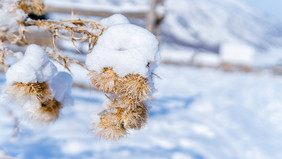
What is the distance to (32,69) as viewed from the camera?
1.00 meters

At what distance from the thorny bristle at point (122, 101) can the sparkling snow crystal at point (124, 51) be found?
0.02 meters

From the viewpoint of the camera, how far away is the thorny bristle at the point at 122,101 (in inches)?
35.1

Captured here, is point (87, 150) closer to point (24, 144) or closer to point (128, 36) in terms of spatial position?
point (24, 144)

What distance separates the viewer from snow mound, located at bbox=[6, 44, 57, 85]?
97 centimetres

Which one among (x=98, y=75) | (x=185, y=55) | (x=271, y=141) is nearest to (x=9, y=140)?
(x=98, y=75)

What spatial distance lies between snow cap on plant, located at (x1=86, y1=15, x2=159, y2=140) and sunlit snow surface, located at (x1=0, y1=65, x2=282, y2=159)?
0.28 m

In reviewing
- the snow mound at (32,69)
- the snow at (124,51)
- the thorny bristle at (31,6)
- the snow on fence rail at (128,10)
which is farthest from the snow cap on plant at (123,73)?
the snow on fence rail at (128,10)

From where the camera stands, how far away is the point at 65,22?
3.70 ft

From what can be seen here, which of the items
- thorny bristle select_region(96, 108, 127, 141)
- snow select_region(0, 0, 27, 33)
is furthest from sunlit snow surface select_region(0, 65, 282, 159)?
snow select_region(0, 0, 27, 33)

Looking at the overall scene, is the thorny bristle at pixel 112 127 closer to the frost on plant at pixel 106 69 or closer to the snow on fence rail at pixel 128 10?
the frost on plant at pixel 106 69

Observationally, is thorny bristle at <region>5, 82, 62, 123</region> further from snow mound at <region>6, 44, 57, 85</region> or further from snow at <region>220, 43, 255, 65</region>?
snow at <region>220, 43, 255, 65</region>

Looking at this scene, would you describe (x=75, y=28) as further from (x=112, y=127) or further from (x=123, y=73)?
(x=112, y=127)

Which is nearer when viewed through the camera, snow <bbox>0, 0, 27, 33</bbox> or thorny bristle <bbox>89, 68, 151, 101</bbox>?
thorny bristle <bbox>89, 68, 151, 101</bbox>

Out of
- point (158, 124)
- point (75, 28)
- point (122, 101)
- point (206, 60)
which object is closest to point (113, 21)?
point (75, 28)
